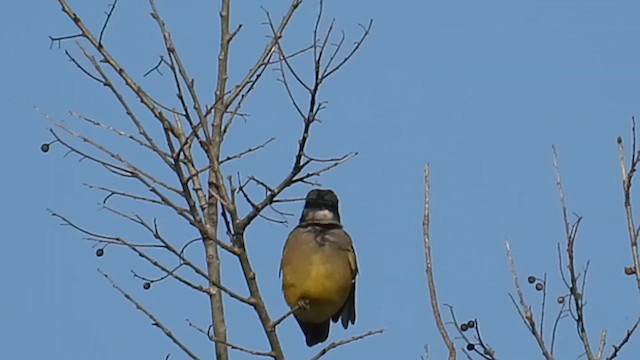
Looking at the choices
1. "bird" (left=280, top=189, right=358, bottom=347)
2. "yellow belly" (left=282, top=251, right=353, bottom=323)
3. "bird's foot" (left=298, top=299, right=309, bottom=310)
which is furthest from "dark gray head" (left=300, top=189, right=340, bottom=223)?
"bird's foot" (left=298, top=299, right=309, bottom=310)

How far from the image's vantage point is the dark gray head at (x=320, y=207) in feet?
28.3

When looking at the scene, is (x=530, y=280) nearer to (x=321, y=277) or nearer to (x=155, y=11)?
(x=321, y=277)

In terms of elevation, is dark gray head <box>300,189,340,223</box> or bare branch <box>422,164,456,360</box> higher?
dark gray head <box>300,189,340,223</box>

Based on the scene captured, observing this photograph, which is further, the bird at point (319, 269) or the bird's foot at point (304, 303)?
the bird at point (319, 269)

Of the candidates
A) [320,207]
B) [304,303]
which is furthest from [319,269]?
[320,207]

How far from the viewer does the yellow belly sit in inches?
329

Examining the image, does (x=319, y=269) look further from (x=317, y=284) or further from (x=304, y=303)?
(x=304, y=303)

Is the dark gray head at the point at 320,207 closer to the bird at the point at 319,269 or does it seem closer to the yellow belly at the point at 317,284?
the bird at the point at 319,269

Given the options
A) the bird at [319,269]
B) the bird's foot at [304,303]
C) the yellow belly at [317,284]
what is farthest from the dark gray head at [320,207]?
the bird's foot at [304,303]

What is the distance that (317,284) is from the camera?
27.5ft

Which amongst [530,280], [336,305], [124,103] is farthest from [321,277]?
[124,103]

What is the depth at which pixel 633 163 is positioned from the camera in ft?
20.9

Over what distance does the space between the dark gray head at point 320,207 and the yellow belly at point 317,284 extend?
30 centimetres

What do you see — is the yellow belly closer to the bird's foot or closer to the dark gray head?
the bird's foot
